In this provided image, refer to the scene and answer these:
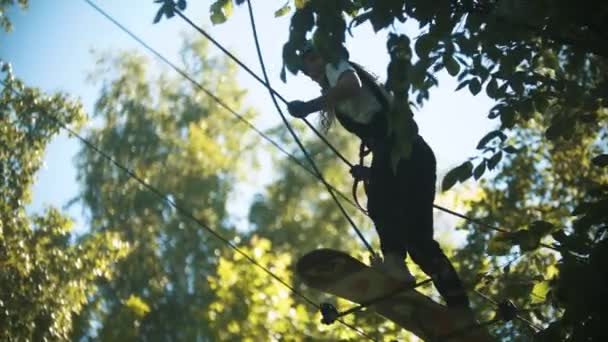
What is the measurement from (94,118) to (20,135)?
975 centimetres

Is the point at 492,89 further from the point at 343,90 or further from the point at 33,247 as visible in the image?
the point at 33,247

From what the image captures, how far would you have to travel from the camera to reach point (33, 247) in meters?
9.17

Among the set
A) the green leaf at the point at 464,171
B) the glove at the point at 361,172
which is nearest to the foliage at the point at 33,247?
the glove at the point at 361,172

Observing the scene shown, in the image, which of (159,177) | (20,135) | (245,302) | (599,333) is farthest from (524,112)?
(159,177)

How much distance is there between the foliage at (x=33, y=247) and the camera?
861cm

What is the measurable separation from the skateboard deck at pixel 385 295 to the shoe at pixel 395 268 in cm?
3

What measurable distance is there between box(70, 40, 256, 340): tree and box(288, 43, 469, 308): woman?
12464 mm

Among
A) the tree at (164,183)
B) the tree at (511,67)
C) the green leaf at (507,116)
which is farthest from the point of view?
the tree at (164,183)

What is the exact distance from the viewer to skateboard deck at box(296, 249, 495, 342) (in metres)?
3.53

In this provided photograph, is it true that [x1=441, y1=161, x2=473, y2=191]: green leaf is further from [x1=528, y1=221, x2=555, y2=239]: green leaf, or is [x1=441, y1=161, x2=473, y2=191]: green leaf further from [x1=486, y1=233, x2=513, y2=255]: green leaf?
[x1=528, y1=221, x2=555, y2=239]: green leaf

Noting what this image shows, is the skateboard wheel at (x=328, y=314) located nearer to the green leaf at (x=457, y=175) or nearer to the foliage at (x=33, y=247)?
the green leaf at (x=457, y=175)

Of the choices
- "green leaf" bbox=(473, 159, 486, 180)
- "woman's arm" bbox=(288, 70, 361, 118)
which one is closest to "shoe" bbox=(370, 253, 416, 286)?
"green leaf" bbox=(473, 159, 486, 180)

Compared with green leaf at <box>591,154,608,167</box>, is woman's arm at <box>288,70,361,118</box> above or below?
above

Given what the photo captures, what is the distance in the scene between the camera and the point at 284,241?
17.5m
